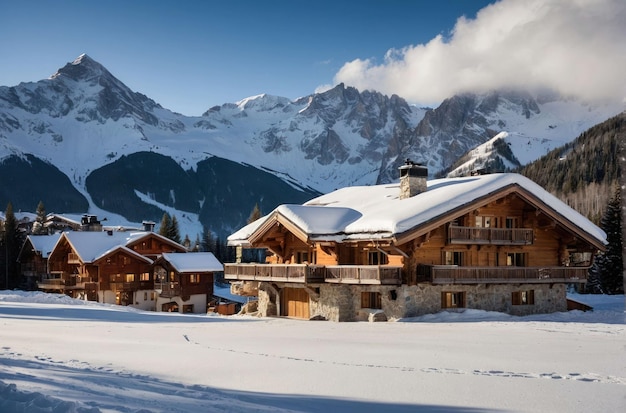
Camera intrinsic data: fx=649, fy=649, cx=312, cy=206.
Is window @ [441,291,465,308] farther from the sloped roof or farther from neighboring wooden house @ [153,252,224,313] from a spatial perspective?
the sloped roof

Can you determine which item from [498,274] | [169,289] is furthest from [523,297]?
[169,289]

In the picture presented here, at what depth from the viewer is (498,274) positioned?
99.1ft

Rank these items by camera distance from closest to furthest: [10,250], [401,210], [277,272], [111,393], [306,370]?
1. [111,393]
2. [306,370]
3. [401,210]
4. [277,272]
5. [10,250]

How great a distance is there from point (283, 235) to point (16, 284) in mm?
54052

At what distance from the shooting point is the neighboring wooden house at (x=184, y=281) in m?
62.8

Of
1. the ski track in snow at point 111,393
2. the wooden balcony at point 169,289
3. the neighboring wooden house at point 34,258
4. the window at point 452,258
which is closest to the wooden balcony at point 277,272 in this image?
the window at point 452,258

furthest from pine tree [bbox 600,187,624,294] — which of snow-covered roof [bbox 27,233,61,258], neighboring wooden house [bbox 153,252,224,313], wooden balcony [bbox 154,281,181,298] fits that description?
snow-covered roof [bbox 27,233,61,258]

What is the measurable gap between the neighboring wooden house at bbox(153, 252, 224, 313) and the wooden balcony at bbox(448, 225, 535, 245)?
36337 millimetres

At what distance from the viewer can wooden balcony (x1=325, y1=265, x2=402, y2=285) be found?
91.7 ft

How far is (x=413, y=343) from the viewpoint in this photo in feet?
55.8

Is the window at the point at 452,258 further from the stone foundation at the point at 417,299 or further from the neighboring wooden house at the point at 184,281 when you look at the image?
the neighboring wooden house at the point at 184,281

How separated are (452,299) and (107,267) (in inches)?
1658

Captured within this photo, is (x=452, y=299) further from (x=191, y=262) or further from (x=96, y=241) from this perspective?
(x=96, y=241)

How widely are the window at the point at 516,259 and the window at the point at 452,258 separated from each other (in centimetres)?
321
